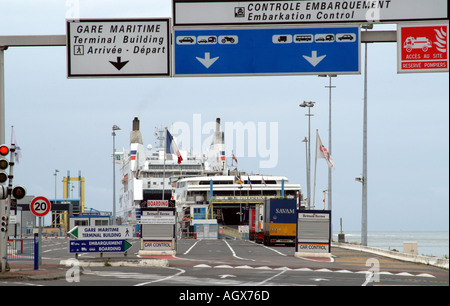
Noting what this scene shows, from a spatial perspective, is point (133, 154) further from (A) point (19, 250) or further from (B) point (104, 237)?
(B) point (104, 237)

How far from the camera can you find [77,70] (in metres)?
20.3

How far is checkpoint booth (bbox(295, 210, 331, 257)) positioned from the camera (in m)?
40.7

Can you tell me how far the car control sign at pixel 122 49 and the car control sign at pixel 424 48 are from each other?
621 cm

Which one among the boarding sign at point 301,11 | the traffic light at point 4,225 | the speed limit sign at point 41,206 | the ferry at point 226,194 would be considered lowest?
the ferry at point 226,194

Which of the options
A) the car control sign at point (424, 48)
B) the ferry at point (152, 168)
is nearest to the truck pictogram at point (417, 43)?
the car control sign at point (424, 48)

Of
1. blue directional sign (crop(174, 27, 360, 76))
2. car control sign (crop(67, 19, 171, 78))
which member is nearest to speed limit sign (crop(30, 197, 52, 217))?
car control sign (crop(67, 19, 171, 78))

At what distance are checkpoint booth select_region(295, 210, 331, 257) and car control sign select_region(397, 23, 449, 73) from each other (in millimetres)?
21650

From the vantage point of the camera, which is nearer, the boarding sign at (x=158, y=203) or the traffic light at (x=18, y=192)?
the traffic light at (x=18, y=192)

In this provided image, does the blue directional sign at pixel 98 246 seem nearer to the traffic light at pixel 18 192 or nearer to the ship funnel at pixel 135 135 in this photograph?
the traffic light at pixel 18 192

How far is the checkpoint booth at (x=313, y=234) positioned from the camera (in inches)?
1601

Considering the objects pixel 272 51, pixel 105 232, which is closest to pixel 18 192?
pixel 105 232

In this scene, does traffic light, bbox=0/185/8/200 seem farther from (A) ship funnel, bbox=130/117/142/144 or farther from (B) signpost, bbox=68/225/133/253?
(A) ship funnel, bbox=130/117/142/144

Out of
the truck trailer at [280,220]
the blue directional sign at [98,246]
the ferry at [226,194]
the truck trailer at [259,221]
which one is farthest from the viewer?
the ferry at [226,194]
